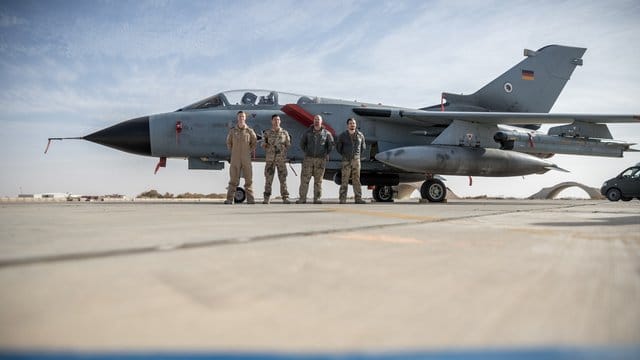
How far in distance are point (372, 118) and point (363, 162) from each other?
1152 mm

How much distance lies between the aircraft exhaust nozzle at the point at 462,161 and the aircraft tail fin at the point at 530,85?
269 cm

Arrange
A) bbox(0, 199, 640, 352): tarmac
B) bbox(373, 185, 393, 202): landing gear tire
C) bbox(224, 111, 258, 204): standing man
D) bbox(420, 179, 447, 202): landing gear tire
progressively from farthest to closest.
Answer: bbox(373, 185, 393, 202): landing gear tire < bbox(420, 179, 447, 202): landing gear tire < bbox(224, 111, 258, 204): standing man < bbox(0, 199, 640, 352): tarmac

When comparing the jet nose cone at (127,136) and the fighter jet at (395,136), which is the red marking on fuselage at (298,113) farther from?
the jet nose cone at (127,136)

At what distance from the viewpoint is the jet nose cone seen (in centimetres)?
1088

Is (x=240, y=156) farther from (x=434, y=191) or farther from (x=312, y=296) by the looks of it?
(x=312, y=296)

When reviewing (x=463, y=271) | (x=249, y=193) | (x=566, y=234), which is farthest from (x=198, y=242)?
(x=249, y=193)

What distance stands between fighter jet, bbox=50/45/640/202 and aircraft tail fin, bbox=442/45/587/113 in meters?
0.28

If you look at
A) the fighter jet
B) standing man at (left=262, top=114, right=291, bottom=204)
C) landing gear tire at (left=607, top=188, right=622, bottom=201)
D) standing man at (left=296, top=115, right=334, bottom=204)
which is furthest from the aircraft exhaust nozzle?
landing gear tire at (left=607, top=188, right=622, bottom=201)

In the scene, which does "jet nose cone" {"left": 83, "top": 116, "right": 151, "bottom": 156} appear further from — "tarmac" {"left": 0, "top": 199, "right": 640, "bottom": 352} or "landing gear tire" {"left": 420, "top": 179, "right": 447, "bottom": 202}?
"tarmac" {"left": 0, "top": 199, "right": 640, "bottom": 352}

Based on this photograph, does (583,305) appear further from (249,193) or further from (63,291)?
(249,193)

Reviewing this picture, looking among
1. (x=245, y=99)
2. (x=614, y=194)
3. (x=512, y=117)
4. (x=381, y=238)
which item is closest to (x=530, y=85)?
(x=512, y=117)

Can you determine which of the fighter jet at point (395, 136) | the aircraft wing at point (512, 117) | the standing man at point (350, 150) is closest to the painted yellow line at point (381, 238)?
the standing man at point (350, 150)

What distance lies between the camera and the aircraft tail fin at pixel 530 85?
1465cm

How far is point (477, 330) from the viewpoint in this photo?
1076mm
